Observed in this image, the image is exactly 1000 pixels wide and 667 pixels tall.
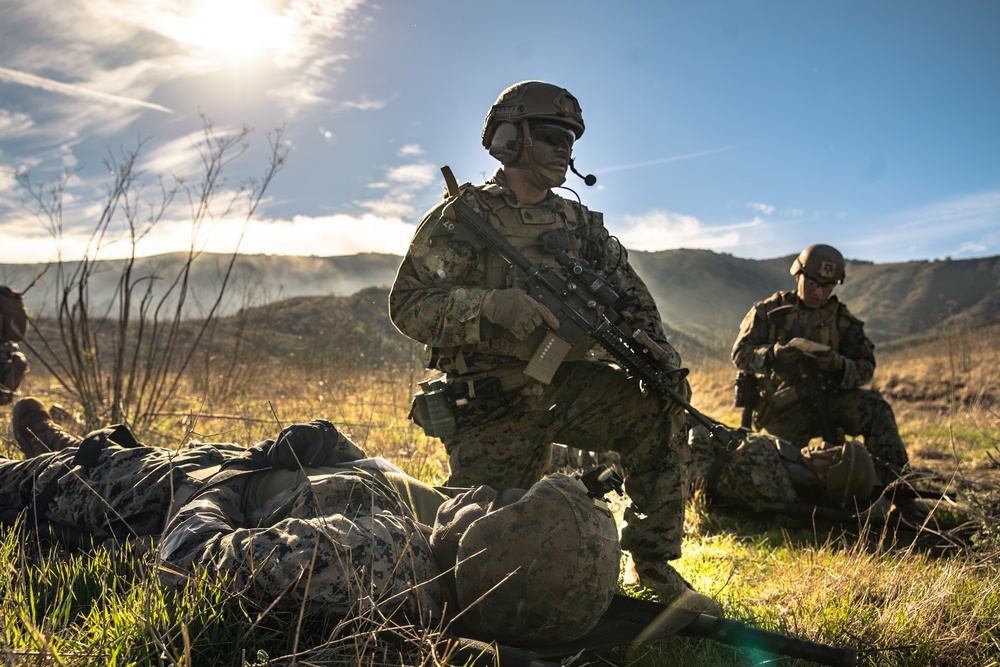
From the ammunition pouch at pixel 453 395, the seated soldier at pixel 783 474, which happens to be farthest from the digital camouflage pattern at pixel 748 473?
the ammunition pouch at pixel 453 395

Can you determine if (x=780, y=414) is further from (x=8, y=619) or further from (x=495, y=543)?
(x=8, y=619)

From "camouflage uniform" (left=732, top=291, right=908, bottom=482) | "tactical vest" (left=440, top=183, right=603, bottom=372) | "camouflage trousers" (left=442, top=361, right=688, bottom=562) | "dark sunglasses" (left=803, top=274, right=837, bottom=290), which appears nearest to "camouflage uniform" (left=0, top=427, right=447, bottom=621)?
"camouflage trousers" (left=442, top=361, right=688, bottom=562)

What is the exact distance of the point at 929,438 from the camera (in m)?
8.56

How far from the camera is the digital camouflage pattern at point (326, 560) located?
190 cm

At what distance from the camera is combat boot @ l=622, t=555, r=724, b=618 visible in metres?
Answer: 2.93

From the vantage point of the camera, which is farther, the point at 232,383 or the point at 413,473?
the point at 232,383

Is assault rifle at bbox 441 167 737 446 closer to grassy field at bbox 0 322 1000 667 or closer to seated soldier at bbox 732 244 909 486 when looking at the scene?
grassy field at bbox 0 322 1000 667

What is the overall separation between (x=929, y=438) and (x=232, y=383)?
28.0 ft

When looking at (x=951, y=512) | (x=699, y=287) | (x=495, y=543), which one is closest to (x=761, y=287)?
(x=699, y=287)

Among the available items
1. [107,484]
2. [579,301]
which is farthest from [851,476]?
[107,484]

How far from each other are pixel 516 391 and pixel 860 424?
4.05m

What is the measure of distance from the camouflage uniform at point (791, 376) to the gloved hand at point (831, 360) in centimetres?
6

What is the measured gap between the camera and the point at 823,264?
640 centimetres

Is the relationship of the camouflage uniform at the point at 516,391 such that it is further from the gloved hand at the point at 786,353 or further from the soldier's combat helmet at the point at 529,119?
the gloved hand at the point at 786,353
